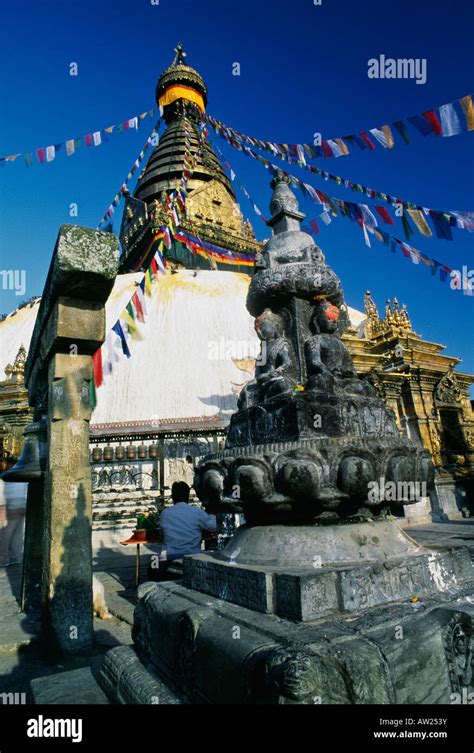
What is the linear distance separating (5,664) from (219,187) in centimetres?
3377

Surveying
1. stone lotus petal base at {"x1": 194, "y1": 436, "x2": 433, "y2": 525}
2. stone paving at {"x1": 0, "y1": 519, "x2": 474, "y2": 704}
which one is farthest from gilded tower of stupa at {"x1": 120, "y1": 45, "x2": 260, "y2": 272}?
stone lotus petal base at {"x1": 194, "y1": 436, "x2": 433, "y2": 525}

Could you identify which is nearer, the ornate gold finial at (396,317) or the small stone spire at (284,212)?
the small stone spire at (284,212)

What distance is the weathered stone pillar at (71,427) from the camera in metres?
3.88

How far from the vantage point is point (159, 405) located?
1866cm

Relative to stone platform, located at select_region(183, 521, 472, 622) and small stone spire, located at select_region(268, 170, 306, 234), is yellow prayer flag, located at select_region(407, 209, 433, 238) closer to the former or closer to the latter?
small stone spire, located at select_region(268, 170, 306, 234)

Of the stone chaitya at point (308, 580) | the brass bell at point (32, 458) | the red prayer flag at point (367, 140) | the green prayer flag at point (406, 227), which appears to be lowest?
the stone chaitya at point (308, 580)

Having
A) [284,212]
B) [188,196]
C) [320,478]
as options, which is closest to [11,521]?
[284,212]

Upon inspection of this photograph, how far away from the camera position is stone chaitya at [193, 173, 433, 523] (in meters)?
2.63

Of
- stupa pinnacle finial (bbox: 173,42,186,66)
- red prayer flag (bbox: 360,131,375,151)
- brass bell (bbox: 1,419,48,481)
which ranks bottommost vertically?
brass bell (bbox: 1,419,48,481)

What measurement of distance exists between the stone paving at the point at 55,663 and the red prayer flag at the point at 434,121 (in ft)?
20.9

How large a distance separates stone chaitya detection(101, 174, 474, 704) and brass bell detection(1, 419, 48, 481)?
226 cm

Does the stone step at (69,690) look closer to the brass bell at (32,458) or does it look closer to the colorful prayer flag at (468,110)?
the brass bell at (32,458)

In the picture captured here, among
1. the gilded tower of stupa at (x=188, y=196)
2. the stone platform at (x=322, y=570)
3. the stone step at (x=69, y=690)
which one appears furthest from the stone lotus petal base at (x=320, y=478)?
the gilded tower of stupa at (x=188, y=196)

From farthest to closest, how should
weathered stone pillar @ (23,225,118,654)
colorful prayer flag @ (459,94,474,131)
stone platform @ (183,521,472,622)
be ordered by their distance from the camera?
1. colorful prayer flag @ (459,94,474,131)
2. weathered stone pillar @ (23,225,118,654)
3. stone platform @ (183,521,472,622)
